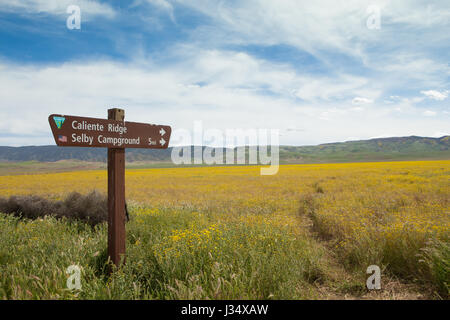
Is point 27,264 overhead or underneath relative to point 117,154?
underneath

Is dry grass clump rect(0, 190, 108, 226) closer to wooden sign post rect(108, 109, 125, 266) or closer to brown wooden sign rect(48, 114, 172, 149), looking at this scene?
wooden sign post rect(108, 109, 125, 266)

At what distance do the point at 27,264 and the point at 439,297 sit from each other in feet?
19.0

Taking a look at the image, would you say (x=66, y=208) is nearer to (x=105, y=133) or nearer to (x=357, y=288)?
(x=105, y=133)

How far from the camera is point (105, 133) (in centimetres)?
368

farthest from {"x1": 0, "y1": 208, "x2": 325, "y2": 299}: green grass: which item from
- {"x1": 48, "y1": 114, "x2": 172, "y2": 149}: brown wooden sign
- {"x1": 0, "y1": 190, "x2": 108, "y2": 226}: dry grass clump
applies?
{"x1": 0, "y1": 190, "x2": 108, "y2": 226}: dry grass clump

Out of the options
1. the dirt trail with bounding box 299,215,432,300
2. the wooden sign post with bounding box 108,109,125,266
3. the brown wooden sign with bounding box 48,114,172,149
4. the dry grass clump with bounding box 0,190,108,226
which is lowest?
the dirt trail with bounding box 299,215,432,300

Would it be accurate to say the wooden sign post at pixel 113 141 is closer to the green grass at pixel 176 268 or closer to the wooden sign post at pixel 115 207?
the wooden sign post at pixel 115 207

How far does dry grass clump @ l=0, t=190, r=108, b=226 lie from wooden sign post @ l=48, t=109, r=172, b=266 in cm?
363

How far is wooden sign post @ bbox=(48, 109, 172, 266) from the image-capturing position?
3.34 meters
